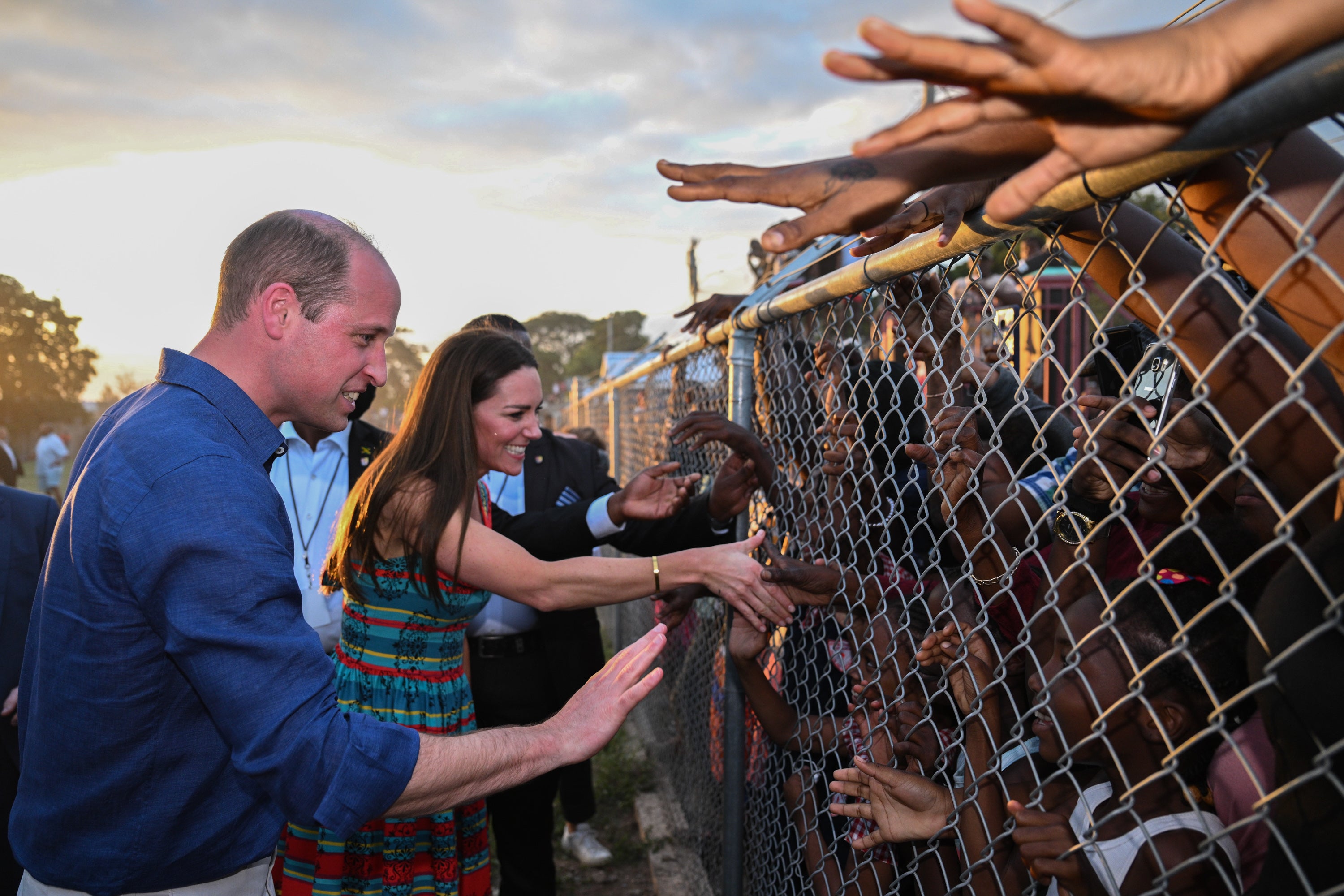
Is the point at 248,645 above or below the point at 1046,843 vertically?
above

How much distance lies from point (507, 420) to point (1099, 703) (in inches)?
85.6

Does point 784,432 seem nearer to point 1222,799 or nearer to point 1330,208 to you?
point 1222,799

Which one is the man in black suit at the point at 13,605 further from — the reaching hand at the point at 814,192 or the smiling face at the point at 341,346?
the reaching hand at the point at 814,192

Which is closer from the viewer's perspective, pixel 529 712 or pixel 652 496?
pixel 652 496

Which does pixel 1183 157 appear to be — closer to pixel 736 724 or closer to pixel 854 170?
pixel 854 170

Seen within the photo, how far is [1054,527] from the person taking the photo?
145cm

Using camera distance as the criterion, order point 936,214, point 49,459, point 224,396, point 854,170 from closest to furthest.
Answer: point 854,170 → point 936,214 → point 224,396 → point 49,459

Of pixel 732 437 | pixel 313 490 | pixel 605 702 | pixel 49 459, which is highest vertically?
pixel 49 459

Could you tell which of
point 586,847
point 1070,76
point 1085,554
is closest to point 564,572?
point 1085,554

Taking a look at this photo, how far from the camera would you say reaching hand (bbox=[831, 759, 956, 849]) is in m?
1.59

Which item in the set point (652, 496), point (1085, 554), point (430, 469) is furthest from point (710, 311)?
point (1085, 554)

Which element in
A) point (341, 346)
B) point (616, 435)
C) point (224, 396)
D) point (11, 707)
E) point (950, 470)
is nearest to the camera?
point (950, 470)

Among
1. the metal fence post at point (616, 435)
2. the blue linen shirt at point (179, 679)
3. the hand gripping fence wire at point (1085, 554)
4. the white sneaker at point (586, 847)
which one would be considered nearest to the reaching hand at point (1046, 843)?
the hand gripping fence wire at point (1085, 554)

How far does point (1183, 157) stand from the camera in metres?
0.89
